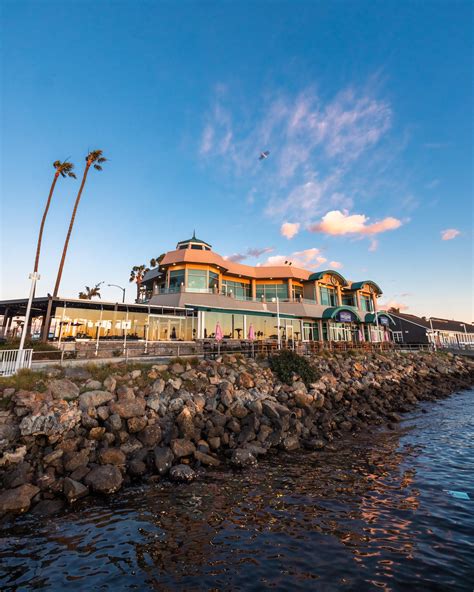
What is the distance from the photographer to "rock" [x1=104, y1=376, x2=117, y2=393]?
1377 cm

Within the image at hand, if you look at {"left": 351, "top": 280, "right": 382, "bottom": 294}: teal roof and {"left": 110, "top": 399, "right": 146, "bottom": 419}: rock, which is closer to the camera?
{"left": 110, "top": 399, "right": 146, "bottom": 419}: rock

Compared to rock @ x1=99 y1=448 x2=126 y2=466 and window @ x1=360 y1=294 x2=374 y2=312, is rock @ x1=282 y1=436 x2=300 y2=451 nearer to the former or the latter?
rock @ x1=99 y1=448 x2=126 y2=466

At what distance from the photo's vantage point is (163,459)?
33.7ft

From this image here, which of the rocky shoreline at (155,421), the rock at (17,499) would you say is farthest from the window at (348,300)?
the rock at (17,499)

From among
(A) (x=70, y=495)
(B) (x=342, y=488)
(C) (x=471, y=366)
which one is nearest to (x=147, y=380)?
(A) (x=70, y=495)

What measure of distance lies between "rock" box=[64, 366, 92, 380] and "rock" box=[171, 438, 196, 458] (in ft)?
19.8

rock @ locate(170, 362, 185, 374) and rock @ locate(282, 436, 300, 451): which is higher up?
rock @ locate(170, 362, 185, 374)

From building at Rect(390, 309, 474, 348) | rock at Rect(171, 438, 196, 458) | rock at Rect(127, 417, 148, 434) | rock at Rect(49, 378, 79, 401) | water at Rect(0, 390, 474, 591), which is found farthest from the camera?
building at Rect(390, 309, 474, 348)

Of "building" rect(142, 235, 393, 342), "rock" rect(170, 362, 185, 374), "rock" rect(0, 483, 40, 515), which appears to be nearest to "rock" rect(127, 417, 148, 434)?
"rock" rect(0, 483, 40, 515)

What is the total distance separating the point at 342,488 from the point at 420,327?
51942 millimetres

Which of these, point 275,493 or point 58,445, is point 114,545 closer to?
point 275,493

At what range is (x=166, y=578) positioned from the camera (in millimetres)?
5480

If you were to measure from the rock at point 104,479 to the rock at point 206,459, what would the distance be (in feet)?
8.82

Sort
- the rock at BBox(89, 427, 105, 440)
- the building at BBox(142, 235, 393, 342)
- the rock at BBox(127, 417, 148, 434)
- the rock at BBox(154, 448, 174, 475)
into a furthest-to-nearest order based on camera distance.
Answer: the building at BBox(142, 235, 393, 342) < the rock at BBox(127, 417, 148, 434) < the rock at BBox(89, 427, 105, 440) < the rock at BBox(154, 448, 174, 475)
